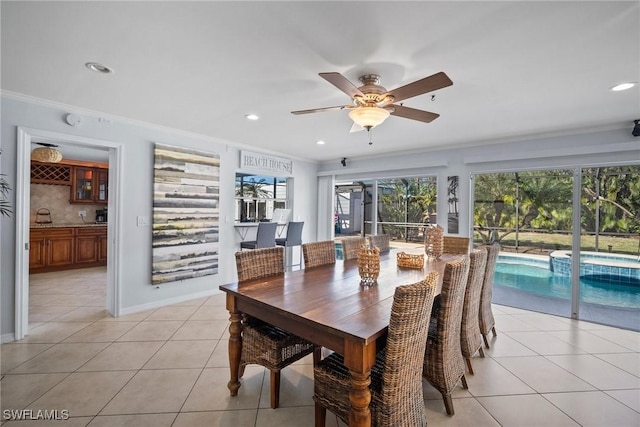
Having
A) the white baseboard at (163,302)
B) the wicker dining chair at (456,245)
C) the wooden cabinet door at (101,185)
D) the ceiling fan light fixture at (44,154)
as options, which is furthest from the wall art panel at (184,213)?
the wooden cabinet door at (101,185)

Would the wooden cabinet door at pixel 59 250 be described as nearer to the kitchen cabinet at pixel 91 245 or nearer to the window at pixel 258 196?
the kitchen cabinet at pixel 91 245

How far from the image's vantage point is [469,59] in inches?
76.8

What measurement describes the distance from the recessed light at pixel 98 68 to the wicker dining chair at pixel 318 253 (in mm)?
2105

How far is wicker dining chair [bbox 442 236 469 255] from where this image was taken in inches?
139

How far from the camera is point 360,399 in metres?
1.30

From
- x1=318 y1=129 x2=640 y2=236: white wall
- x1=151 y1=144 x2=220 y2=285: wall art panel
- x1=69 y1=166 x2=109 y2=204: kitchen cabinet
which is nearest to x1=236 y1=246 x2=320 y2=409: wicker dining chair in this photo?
x1=151 y1=144 x2=220 y2=285: wall art panel

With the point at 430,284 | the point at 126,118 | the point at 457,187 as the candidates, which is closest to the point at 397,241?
the point at 457,187

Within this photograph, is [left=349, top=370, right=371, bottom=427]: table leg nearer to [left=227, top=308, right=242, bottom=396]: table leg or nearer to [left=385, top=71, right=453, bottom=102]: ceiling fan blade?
[left=227, top=308, right=242, bottom=396]: table leg

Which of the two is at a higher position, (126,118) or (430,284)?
(126,118)

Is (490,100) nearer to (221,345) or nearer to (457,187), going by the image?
(457,187)

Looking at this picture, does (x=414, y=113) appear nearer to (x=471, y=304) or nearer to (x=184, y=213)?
(x=471, y=304)

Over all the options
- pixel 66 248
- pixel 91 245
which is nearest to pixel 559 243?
pixel 91 245

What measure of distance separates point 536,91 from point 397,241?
3280 millimetres

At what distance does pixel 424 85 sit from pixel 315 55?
751 millimetres
